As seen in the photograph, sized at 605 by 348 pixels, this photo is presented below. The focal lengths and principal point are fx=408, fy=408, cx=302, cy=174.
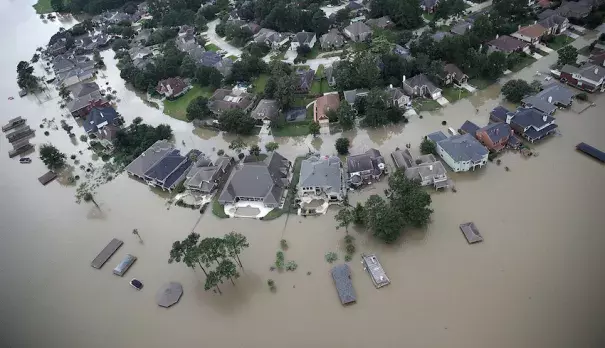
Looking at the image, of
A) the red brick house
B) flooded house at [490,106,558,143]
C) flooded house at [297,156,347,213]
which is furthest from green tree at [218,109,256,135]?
flooded house at [490,106,558,143]

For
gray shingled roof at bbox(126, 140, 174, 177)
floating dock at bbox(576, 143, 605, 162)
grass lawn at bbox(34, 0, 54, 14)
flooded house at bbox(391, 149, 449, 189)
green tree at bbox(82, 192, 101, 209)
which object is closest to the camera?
flooded house at bbox(391, 149, 449, 189)

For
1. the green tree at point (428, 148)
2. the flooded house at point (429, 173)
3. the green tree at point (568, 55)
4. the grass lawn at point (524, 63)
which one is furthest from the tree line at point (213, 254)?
the green tree at point (568, 55)

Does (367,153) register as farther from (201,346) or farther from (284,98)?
(201,346)

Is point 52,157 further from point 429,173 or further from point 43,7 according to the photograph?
point 43,7

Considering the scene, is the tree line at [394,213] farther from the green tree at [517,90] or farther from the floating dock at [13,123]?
the floating dock at [13,123]

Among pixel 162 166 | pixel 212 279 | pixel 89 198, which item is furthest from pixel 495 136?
pixel 89 198

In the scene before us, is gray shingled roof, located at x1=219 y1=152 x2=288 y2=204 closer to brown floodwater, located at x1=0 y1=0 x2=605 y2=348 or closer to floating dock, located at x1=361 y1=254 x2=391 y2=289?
brown floodwater, located at x1=0 y1=0 x2=605 y2=348

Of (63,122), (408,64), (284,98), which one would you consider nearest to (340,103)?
(284,98)
